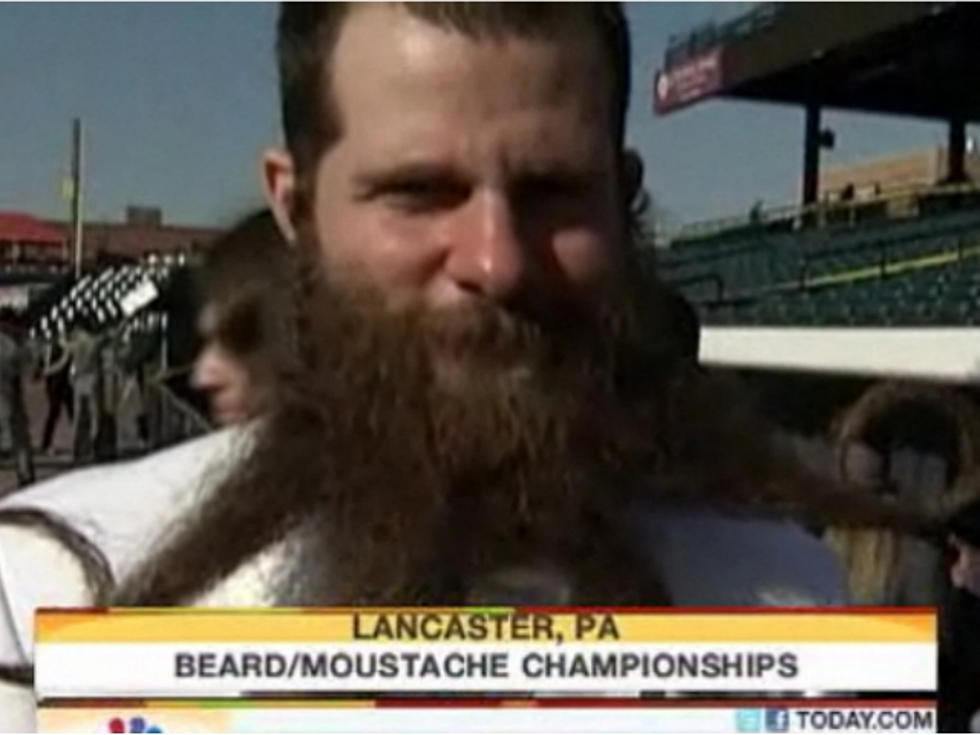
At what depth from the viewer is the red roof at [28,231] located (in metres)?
1.63

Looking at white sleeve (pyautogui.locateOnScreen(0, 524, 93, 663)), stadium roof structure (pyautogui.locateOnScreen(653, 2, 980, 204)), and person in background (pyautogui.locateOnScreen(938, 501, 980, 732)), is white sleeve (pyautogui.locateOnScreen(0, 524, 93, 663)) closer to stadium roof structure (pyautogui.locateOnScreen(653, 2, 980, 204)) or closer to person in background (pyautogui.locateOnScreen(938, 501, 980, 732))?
stadium roof structure (pyautogui.locateOnScreen(653, 2, 980, 204))

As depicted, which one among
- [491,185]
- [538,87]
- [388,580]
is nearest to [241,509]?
[388,580]

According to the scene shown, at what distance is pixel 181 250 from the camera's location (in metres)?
1.63

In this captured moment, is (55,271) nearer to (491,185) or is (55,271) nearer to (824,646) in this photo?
(491,185)

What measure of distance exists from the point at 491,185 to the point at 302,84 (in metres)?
0.23

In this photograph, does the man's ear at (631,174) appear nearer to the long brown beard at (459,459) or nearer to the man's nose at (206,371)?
the long brown beard at (459,459)

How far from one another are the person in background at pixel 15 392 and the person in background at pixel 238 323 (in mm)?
228

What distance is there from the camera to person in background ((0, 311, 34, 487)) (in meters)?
1.68

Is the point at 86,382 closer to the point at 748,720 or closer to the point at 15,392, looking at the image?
the point at 15,392

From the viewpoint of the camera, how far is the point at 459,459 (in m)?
1.58

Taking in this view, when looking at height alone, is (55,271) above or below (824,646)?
above

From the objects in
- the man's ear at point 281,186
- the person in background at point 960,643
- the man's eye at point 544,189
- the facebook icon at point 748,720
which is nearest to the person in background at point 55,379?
the man's ear at point 281,186

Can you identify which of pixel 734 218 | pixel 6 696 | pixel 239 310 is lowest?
pixel 6 696

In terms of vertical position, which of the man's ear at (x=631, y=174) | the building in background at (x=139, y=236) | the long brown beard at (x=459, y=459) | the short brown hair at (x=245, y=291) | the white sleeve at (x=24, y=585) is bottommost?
the white sleeve at (x=24, y=585)
